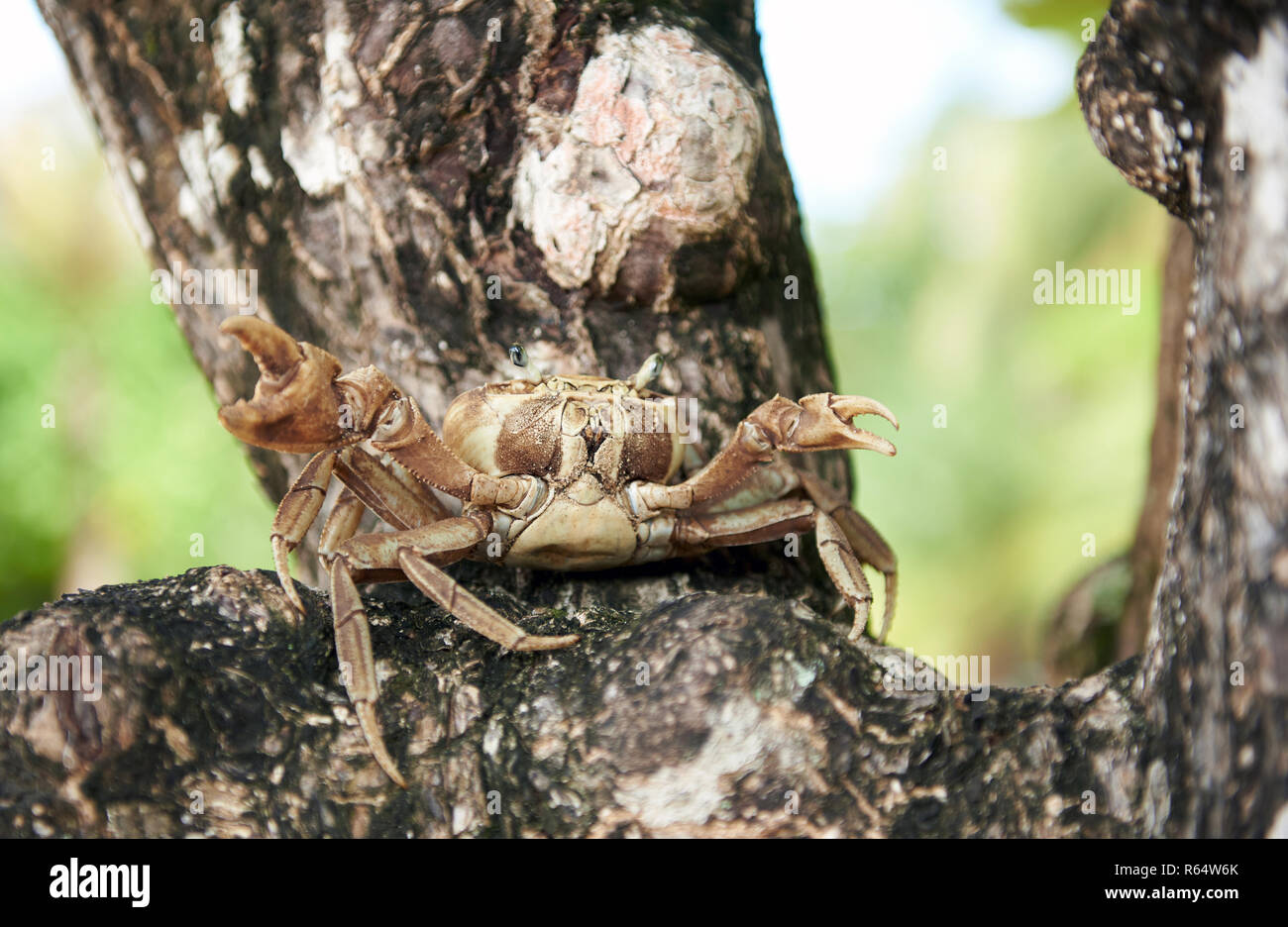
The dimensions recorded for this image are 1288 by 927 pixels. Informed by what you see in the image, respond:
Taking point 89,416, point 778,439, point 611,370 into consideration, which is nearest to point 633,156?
point 611,370

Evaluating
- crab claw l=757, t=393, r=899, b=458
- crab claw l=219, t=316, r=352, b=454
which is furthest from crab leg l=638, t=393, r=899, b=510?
crab claw l=219, t=316, r=352, b=454

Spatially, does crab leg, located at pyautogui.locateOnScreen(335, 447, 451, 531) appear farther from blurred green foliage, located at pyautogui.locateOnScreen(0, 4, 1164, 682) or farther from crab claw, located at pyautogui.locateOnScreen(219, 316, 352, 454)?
blurred green foliage, located at pyautogui.locateOnScreen(0, 4, 1164, 682)

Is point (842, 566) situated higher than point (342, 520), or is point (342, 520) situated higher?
point (342, 520)

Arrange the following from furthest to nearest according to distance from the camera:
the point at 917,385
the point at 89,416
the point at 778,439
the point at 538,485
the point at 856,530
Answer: the point at 917,385, the point at 89,416, the point at 856,530, the point at 538,485, the point at 778,439

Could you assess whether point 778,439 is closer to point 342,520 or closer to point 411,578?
point 411,578

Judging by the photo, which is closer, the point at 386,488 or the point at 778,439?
the point at 778,439

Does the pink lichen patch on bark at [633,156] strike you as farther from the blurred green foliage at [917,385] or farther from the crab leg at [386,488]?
the blurred green foliage at [917,385]
